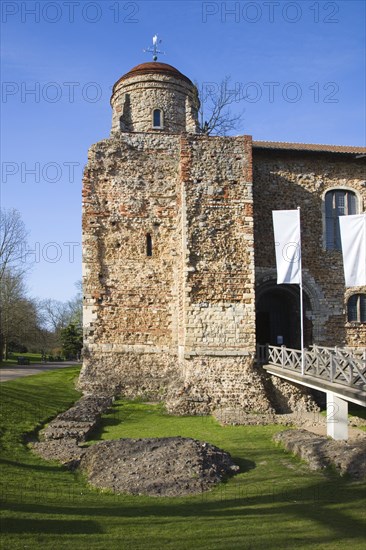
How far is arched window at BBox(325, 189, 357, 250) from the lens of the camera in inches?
814

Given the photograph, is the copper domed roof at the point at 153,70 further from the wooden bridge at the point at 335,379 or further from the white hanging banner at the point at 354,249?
the wooden bridge at the point at 335,379

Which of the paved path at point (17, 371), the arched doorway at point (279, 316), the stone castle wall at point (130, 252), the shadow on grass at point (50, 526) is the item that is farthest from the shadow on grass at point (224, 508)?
the paved path at point (17, 371)

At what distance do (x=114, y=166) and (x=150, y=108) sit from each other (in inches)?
190

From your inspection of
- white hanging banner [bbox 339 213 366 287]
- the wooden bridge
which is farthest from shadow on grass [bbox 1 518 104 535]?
white hanging banner [bbox 339 213 366 287]

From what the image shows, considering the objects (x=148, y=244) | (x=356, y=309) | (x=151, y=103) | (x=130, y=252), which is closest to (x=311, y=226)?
(x=356, y=309)

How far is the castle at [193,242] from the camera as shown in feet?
59.6

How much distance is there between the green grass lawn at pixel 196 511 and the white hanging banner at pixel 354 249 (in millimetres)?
5600

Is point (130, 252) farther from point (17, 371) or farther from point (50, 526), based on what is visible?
point (17, 371)

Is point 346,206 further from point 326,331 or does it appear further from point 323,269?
point 326,331

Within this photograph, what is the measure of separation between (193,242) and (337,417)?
776 cm

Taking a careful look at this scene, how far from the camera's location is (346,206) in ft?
68.4

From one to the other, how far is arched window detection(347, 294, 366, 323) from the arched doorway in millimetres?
2009

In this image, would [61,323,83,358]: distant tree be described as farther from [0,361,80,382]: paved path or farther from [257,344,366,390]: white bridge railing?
[257,344,366,390]: white bridge railing

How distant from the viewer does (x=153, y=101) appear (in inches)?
944
